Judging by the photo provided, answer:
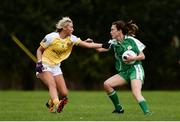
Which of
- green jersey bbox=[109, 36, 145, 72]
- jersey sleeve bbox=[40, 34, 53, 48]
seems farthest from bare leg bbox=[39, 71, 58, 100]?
green jersey bbox=[109, 36, 145, 72]

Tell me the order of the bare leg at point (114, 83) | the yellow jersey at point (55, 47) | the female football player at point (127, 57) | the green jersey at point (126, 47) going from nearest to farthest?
the female football player at point (127, 57) < the green jersey at point (126, 47) < the bare leg at point (114, 83) < the yellow jersey at point (55, 47)

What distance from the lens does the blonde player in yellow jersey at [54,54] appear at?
49.7 feet

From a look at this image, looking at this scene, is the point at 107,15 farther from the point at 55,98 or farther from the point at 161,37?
the point at 55,98

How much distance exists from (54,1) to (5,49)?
3552 mm

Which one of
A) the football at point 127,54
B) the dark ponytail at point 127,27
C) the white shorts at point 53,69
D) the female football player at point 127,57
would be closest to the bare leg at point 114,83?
the female football player at point 127,57

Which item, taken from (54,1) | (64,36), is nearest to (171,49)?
(54,1)

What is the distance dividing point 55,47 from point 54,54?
18 cm

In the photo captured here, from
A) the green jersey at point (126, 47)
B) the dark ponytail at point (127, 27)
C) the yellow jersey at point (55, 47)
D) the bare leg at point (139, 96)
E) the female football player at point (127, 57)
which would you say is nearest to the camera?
the bare leg at point (139, 96)

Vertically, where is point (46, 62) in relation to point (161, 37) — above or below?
above

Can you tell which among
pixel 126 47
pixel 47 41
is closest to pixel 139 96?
pixel 126 47

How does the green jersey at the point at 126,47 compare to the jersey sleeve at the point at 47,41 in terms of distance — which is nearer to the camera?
the green jersey at the point at 126,47

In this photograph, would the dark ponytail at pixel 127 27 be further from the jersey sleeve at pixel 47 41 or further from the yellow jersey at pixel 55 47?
the jersey sleeve at pixel 47 41

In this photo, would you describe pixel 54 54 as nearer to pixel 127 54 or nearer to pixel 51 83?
pixel 51 83

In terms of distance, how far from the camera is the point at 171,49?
3997cm
